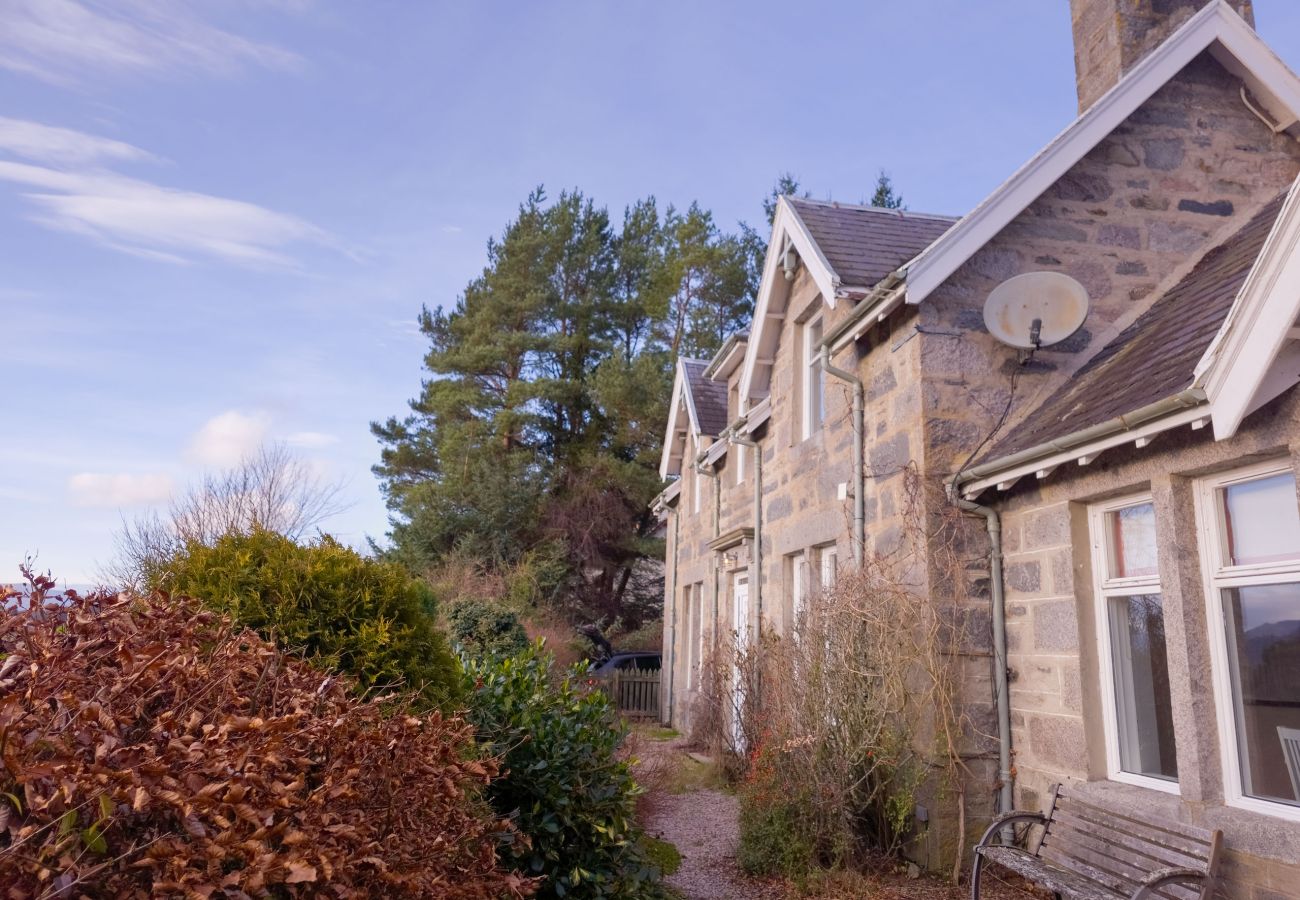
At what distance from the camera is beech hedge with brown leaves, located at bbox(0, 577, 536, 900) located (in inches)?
84.8

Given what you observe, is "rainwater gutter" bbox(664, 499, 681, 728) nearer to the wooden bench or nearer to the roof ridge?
the roof ridge

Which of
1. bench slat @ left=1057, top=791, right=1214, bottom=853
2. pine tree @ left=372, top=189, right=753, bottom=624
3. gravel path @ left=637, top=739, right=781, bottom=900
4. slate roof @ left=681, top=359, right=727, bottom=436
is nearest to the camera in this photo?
bench slat @ left=1057, top=791, right=1214, bottom=853

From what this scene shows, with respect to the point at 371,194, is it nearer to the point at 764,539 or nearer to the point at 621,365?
the point at 764,539

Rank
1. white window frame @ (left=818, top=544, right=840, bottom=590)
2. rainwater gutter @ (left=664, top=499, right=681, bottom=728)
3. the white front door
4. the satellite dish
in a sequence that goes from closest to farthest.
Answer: the satellite dish → white window frame @ (left=818, top=544, right=840, bottom=590) → the white front door → rainwater gutter @ (left=664, top=499, right=681, bottom=728)

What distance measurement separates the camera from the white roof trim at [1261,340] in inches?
167

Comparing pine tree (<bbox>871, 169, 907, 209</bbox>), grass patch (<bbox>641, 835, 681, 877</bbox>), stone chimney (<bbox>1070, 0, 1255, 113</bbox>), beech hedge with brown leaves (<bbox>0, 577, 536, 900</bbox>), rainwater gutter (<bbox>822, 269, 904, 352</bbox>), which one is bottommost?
grass patch (<bbox>641, 835, 681, 877</bbox>)

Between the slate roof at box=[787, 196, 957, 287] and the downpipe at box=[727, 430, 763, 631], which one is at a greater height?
the slate roof at box=[787, 196, 957, 287]

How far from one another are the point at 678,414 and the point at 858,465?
1142 centimetres

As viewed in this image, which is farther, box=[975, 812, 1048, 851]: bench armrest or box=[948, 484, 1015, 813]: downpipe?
box=[948, 484, 1015, 813]: downpipe

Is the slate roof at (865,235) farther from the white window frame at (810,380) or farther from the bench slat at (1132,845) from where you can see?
the bench slat at (1132,845)

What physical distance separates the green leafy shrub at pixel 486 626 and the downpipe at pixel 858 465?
833cm

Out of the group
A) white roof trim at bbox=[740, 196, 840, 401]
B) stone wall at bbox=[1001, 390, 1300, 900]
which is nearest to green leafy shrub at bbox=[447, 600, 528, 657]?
white roof trim at bbox=[740, 196, 840, 401]

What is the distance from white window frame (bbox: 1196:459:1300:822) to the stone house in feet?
0.04

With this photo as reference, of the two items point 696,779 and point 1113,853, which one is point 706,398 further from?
point 1113,853
